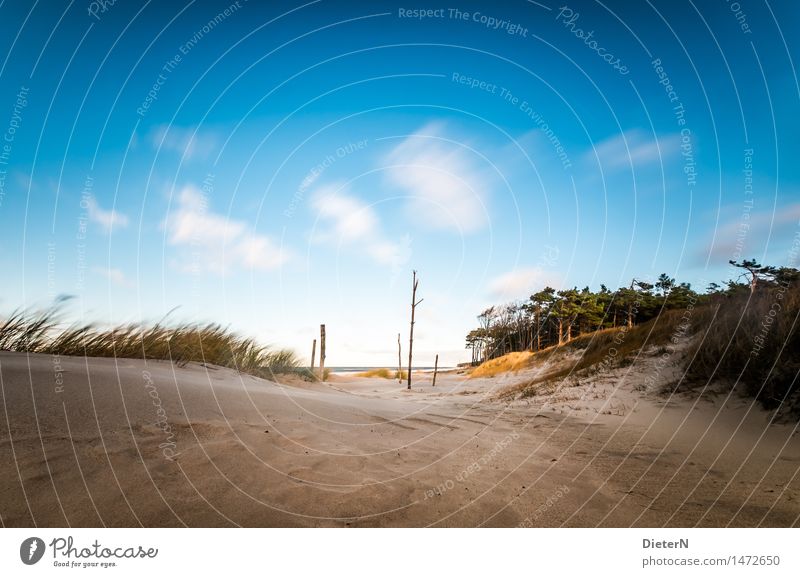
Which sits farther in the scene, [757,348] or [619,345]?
[619,345]

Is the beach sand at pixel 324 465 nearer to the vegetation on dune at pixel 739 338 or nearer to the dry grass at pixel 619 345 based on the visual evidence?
the vegetation on dune at pixel 739 338

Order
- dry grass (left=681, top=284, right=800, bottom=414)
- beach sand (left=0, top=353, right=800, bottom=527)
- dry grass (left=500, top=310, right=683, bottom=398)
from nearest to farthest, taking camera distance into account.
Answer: beach sand (left=0, top=353, right=800, bottom=527)
dry grass (left=681, top=284, right=800, bottom=414)
dry grass (left=500, top=310, right=683, bottom=398)

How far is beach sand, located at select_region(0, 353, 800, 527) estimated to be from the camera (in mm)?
2207

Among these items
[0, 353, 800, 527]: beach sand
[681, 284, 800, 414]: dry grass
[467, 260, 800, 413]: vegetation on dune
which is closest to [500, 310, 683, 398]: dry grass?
[467, 260, 800, 413]: vegetation on dune

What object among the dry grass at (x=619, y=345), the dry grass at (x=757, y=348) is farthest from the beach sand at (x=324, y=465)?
the dry grass at (x=619, y=345)

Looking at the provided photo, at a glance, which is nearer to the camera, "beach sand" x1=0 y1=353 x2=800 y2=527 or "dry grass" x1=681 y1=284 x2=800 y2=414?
"beach sand" x1=0 y1=353 x2=800 y2=527

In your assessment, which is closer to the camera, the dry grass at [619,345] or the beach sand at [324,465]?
the beach sand at [324,465]

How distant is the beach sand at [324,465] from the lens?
2.21 metres

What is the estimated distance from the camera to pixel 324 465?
2.93 meters

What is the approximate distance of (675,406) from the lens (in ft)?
19.1

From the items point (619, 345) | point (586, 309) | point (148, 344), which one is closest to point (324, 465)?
point (148, 344)

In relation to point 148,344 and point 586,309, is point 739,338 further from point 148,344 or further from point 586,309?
point 586,309

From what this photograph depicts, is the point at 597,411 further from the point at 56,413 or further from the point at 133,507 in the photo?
the point at 56,413

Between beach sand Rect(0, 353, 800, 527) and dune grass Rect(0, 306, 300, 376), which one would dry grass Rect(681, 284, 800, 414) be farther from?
dune grass Rect(0, 306, 300, 376)
